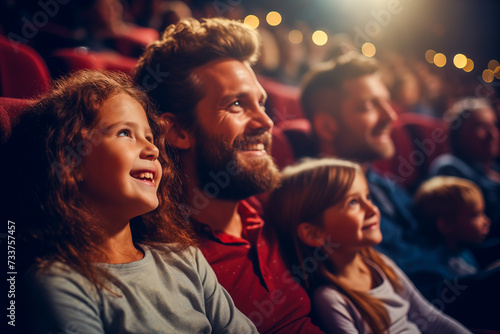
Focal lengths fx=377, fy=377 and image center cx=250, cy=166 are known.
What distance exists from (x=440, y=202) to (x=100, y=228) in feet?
3.02

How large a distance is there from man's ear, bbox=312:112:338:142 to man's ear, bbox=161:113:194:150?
601 mm

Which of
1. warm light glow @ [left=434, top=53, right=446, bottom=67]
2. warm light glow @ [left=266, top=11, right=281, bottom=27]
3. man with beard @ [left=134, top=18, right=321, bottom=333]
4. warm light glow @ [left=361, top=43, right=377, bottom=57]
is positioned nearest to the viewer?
man with beard @ [left=134, top=18, right=321, bottom=333]

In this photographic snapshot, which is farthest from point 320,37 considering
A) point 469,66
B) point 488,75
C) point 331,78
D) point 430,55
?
point 331,78

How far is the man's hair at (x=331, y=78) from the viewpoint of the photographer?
3.64 ft

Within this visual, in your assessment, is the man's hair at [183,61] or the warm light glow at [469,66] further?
the warm light glow at [469,66]

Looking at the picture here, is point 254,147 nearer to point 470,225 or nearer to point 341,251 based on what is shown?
point 341,251

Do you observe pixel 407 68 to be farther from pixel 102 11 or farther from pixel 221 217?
pixel 221 217

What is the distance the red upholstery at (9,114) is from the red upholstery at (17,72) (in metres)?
0.12

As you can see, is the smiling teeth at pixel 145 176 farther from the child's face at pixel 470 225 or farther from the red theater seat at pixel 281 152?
the child's face at pixel 470 225

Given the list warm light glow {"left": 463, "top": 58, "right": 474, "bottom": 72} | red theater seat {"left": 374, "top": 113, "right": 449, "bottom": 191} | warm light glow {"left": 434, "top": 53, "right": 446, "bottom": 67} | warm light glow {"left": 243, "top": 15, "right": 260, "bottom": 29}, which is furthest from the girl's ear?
warm light glow {"left": 463, "top": 58, "right": 474, "bottom": 72}

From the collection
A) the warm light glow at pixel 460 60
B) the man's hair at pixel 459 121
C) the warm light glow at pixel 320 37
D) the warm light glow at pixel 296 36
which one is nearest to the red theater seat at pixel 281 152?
the man's hair at pixel 459 121

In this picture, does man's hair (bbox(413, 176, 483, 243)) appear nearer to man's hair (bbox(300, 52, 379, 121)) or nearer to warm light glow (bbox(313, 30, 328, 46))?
man's hair (bbox(300, 52, 379, 121))

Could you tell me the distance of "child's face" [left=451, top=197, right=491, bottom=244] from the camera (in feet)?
3.26

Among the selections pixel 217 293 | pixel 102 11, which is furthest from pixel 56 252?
pixel 102 11
